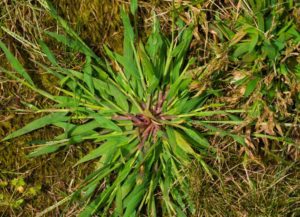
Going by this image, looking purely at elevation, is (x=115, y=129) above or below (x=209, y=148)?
above

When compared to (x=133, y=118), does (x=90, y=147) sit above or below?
below

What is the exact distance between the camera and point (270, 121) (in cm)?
201

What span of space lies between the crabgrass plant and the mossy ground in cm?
7

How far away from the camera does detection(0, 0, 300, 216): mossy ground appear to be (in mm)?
2053

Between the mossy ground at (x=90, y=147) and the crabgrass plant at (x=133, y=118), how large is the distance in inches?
2.8

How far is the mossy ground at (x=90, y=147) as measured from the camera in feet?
6.73

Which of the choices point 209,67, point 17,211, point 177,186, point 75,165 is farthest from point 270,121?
point 17,211

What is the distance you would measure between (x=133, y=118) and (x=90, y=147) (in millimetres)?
248

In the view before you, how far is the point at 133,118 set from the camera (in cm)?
203

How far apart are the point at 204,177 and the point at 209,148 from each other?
0.39 ft

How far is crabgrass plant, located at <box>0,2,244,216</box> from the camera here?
6.61 feet

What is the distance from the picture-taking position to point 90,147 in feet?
7.02

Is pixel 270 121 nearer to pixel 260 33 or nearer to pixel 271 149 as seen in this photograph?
pixel 271 149

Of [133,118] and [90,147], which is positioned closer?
[133,118]
